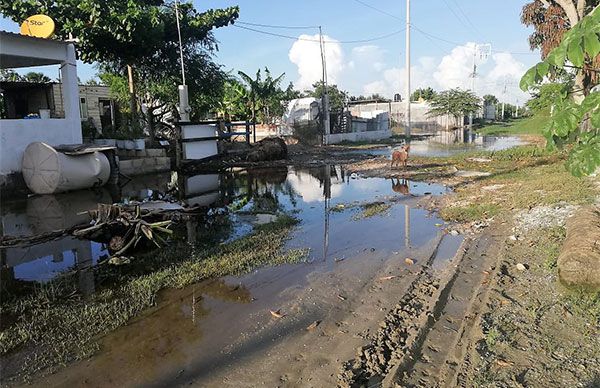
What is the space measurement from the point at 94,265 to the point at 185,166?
13.2 metres

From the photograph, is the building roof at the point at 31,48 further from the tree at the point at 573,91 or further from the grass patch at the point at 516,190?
the tree at the point at 573,91

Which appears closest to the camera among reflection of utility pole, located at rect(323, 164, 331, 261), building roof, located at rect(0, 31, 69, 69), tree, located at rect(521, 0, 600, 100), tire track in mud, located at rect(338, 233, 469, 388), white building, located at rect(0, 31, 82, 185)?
tire track in mud, located at rect(338, 233, 469, 388)

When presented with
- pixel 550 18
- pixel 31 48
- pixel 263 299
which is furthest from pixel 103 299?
pixel 550 18

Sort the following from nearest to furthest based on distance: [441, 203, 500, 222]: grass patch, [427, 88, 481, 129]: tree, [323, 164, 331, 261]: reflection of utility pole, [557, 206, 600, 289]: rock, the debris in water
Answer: the debris in water, [557, 206, 600, 289]: rock, [323, 164, 331, 261]: reflection of utility pole, [441, 203, 500, 222]: grass patch, [427, 88, 481, 129]: tree

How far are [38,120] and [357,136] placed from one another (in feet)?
91.6

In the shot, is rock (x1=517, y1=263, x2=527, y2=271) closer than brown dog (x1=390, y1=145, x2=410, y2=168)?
Yes

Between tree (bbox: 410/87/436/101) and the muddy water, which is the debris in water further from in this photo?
tree (bbox: 410/87/436/101)

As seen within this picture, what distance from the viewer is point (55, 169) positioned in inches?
521

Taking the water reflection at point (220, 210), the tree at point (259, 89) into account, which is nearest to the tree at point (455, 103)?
the tree at point (259, 89)

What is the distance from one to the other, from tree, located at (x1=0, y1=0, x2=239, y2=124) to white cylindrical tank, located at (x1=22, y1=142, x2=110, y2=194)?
5067mm

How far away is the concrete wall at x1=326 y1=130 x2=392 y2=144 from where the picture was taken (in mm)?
35156

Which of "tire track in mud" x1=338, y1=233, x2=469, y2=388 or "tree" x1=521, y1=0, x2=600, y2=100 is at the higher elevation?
"tree" x1=521, y1=0, x2=600, y2=100

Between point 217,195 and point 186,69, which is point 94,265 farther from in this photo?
point 186,69

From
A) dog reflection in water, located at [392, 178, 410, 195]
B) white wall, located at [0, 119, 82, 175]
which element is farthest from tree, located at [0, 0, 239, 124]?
dog reflection in water, located at [392, 178, 410, 195]
